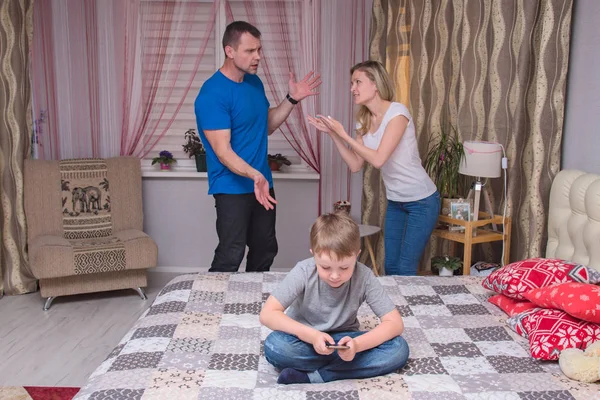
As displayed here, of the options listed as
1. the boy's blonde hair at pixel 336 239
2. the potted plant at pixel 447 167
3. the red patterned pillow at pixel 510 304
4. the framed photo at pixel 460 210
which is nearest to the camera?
the boy's blonde hair at pixel 336 239

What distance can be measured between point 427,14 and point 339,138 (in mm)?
1133

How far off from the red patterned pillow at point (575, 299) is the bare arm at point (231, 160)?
1.32 meters

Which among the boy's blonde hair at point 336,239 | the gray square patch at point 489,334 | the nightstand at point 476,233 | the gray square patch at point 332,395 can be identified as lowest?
the gray square patch at point 489,334

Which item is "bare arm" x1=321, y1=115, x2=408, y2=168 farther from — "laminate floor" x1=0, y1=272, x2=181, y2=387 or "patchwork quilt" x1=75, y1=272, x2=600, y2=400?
"laminate floor" x1=0, y1=272, x2=181, y2=387

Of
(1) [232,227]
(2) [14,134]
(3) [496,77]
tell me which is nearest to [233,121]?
(1) [232,227]

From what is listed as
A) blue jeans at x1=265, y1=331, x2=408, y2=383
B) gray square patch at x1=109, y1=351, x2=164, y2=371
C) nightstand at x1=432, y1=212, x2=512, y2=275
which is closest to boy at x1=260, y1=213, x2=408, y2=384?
blue jeans at x1=265, y1=331, x2=408, y2=383

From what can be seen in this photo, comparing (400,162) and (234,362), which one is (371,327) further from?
(400,162)

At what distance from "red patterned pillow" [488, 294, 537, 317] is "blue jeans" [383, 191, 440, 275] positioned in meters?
0.60

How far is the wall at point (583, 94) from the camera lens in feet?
9.12

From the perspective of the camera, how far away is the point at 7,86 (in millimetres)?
3971

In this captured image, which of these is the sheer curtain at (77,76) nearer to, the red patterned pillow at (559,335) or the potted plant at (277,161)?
the potted plant at (277,161)

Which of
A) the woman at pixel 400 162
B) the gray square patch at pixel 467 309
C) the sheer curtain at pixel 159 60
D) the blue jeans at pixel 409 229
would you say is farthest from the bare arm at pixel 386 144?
the sheer curtain at pixel 159 60

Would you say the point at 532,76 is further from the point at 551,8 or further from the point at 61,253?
the point at 61,253

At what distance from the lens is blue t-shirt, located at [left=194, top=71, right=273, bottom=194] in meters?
3.08
